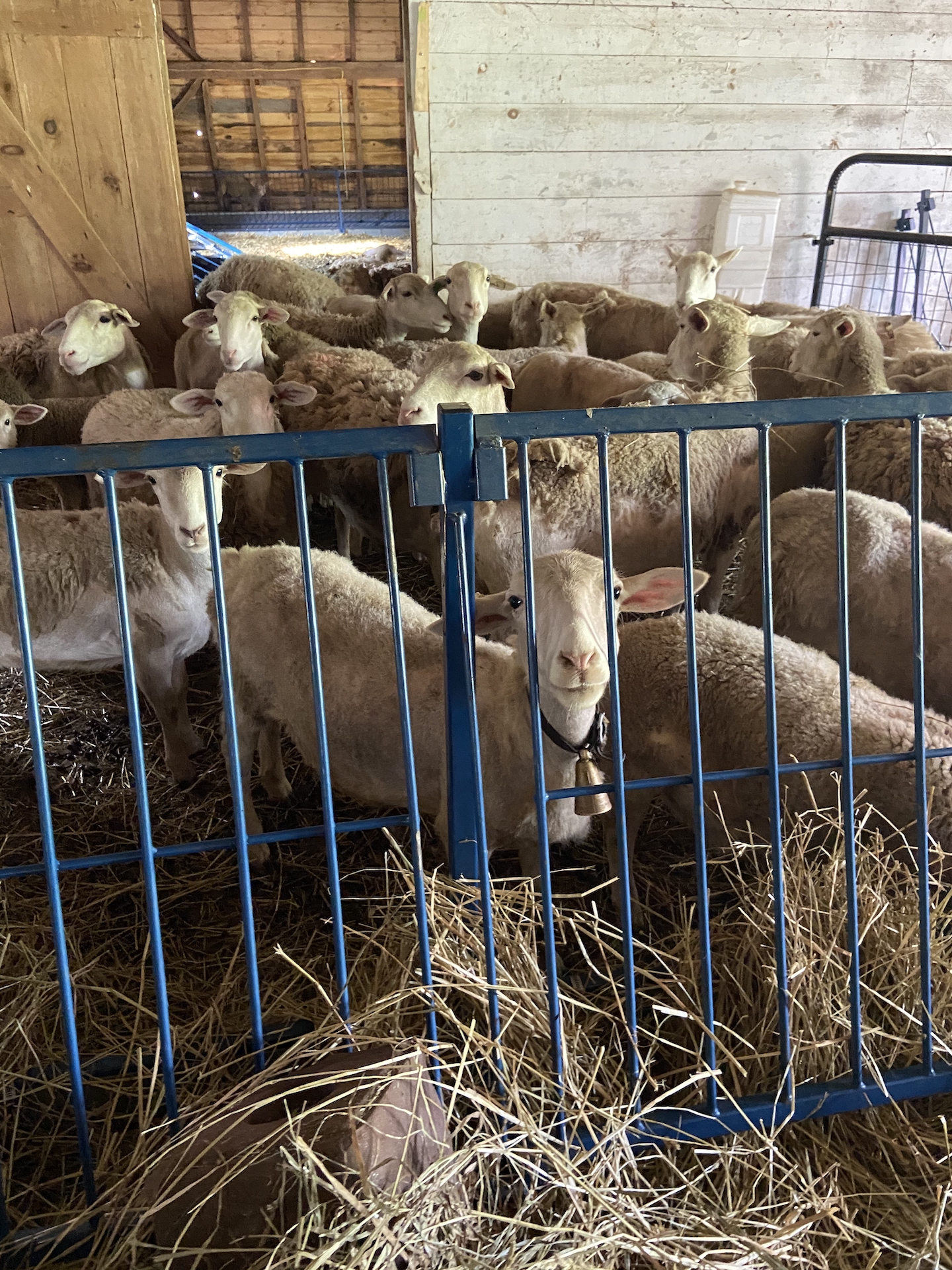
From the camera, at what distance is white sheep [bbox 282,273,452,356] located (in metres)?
6.87

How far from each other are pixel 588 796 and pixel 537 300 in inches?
244

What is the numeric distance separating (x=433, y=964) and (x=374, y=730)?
1.06 metres

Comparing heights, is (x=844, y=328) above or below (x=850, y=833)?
above

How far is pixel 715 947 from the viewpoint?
2.62 metres

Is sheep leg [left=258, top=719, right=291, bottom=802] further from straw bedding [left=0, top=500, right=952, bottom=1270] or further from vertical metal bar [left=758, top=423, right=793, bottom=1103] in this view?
vertical metal bar [left=758, top=423, right=793, bottom=1103]

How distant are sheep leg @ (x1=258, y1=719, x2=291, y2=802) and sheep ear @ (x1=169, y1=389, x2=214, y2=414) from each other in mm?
1769

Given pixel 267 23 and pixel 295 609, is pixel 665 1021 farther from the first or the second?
pixel 267 23

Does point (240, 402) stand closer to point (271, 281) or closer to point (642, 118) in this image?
point (271, 281)

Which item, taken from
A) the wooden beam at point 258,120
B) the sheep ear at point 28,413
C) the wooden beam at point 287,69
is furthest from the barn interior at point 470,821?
the wooden beam at point 258,120

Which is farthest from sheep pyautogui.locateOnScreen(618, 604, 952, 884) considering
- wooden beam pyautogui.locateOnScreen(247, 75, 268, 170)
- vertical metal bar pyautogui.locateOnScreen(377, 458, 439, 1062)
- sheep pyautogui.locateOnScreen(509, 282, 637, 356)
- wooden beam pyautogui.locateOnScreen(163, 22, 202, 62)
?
wooden beam pyautogui.locateOnScreen(247, 75, 268, 170)

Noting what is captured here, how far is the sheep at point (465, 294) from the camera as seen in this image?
6.71m

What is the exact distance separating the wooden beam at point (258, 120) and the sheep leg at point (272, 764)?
20.6 m

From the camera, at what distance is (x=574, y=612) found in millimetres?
2309

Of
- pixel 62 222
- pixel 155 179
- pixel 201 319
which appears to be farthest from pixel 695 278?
pixel 62 222
